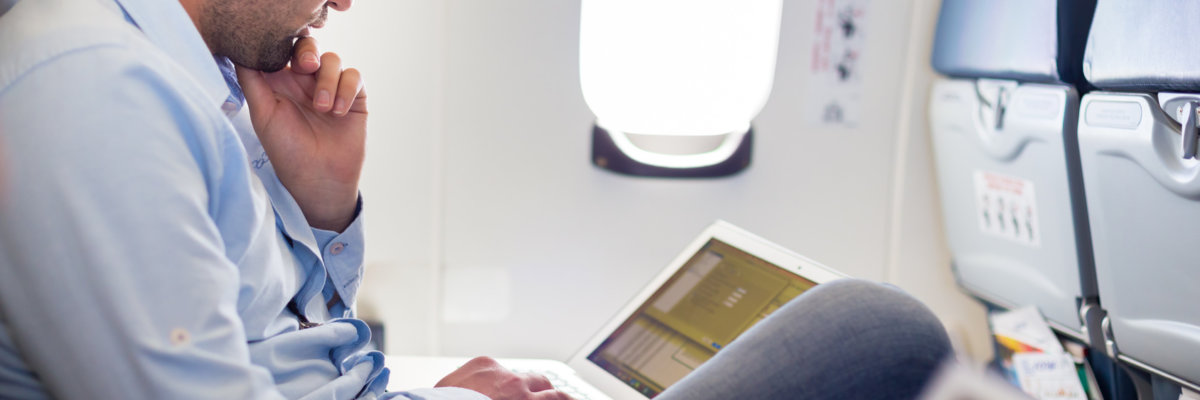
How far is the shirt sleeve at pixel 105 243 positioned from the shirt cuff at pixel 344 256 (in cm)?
48

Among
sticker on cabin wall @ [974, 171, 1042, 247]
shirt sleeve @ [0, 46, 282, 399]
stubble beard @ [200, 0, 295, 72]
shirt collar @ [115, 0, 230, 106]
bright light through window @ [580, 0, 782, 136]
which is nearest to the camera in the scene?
shirt sleeve @ [0, 46, 282, 399]

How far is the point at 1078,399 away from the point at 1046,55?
80 cm

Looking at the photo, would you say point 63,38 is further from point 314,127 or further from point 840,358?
point 840,358

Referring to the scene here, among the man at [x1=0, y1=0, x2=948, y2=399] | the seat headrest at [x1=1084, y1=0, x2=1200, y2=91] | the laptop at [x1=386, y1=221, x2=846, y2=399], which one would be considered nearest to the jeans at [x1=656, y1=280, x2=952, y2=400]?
the man at [x1=0, y1=0, x2=948, y2=399]

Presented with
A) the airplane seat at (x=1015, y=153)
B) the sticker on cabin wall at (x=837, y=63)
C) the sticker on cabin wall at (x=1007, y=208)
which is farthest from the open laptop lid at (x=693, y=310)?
the sticker on cabin wall at (x=837, y=63)

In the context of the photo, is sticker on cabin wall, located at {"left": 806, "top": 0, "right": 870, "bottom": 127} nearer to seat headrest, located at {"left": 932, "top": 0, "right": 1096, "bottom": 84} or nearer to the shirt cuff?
seat headrest, located at {"left": 932, "top": 0, "right": 1096, "bottom": 84}

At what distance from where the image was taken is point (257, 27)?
108cm

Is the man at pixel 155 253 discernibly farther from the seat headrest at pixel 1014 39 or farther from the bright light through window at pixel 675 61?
the bright light through window at pixel 675 61

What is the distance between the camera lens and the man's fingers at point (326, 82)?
47.5 inches

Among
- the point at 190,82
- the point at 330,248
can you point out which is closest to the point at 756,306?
the point at 330,248

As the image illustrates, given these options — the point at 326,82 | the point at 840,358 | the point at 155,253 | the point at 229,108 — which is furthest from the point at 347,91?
the point at 840,358

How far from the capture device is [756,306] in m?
1.40

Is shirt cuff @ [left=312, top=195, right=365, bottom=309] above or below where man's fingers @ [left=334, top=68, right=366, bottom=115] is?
below

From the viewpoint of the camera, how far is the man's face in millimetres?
1049
